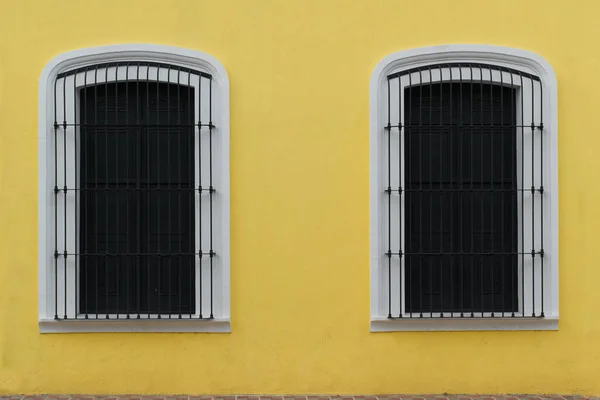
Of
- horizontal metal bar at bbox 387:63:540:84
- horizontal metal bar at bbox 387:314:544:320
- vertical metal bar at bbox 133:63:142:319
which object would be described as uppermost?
horizontal metal bar at bbox 387:63:540:84

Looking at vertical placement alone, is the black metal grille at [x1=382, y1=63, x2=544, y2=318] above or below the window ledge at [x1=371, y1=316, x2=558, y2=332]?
above

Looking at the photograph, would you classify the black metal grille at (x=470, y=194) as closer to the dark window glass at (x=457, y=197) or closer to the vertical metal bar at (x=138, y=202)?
the dark window glass at (x=457, y=197)

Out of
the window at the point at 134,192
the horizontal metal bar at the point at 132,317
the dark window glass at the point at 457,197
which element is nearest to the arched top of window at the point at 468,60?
the dark window glass at the point at 457,197

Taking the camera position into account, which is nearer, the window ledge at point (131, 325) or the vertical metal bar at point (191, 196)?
the window ledge at point (131, 325)

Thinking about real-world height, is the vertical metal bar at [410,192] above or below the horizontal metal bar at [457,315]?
above

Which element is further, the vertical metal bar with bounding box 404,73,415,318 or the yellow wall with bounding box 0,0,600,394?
the vertical metal bar with bounding box 404,73,415,318

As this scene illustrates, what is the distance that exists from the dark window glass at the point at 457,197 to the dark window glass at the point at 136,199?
2.12m

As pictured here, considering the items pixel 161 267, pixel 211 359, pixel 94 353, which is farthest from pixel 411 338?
pixel 94 353

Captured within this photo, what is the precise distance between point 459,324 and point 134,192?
130 inches

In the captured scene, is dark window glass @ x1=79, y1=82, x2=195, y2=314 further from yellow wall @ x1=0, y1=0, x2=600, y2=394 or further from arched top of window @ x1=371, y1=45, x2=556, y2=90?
arched top of window @ x1=371, y1=45, x2=556, y2=90

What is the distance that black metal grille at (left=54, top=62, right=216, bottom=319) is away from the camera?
7.12 metres

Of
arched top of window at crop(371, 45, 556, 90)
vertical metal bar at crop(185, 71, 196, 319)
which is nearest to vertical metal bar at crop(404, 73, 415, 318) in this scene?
arched top of window at crop(371, 45, 556, 90)

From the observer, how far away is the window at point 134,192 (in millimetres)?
7086

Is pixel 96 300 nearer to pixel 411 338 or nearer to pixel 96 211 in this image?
pixel 96 211
